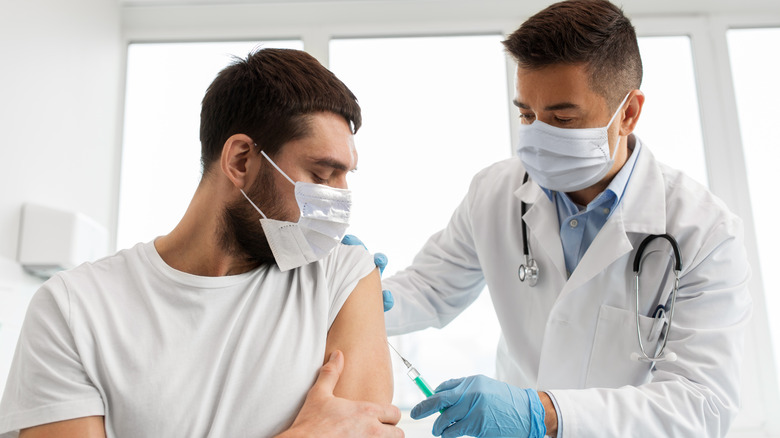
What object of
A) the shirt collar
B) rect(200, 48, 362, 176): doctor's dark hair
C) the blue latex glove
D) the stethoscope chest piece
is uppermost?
rect(200, 48, 362, 176): doctor's dark hair

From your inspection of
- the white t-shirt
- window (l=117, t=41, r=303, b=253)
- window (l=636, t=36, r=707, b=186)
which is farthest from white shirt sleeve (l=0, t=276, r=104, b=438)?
window (l=636, t=36, r=707, b=186)

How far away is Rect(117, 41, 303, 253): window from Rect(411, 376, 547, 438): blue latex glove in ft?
6.02

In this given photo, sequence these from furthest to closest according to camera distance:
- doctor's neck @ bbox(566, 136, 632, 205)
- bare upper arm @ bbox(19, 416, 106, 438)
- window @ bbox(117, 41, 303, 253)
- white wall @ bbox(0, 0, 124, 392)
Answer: window @ bbox(117, 41, 303, 253)
white wall @ bbox(0, 0, 124, 392)
doctor's neck @ bbox(566, 136, 632, 205)
bare upper arm @ bbox(19, 416, 106, 438)

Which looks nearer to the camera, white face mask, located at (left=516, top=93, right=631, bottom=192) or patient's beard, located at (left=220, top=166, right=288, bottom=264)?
patient's beard, located at (left=220, top=166, right=288, bottom=264)

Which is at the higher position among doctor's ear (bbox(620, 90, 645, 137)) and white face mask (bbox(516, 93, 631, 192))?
doctor's ear (bbox(620, 90, 645, 137))

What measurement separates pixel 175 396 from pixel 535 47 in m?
1.05

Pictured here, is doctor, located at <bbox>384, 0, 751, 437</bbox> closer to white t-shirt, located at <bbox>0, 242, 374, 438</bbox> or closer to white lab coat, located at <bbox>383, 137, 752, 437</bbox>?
white lab coat, located at <bbox>383, 137, 752, 437</bbox>

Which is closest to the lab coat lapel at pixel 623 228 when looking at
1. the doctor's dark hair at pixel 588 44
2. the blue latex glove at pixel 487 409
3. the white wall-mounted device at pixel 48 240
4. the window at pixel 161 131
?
the doctor's dark hair at pixel 588 44

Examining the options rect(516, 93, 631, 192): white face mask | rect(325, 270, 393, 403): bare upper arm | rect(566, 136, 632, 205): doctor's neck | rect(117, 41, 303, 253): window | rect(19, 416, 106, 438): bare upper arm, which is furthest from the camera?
rect(117, 41, 303, 253): window

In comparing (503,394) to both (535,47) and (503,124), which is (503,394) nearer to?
(535,47)

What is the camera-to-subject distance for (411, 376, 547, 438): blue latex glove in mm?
1286

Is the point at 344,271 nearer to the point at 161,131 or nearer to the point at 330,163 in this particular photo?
the point at 330,163

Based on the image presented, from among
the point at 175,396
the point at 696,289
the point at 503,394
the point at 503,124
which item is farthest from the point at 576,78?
the point at 503,124

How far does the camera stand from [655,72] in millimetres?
2941
